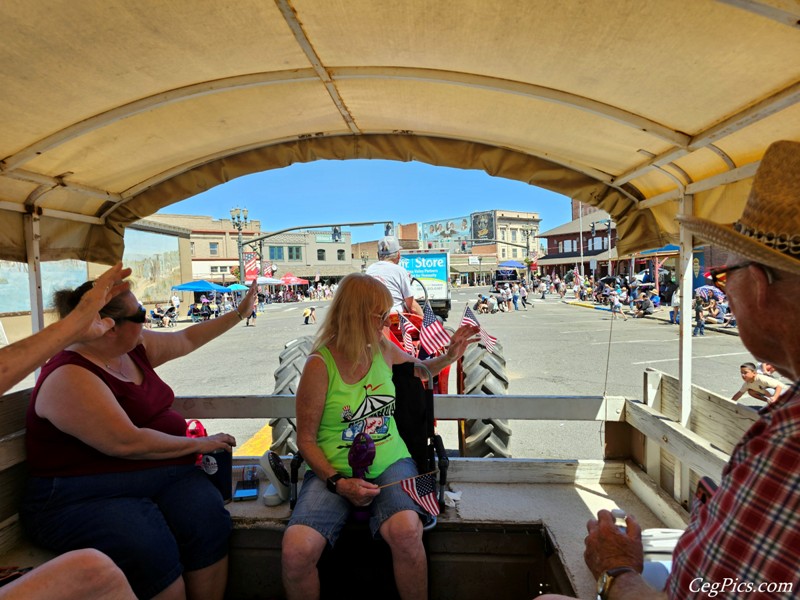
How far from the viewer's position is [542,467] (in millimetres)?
2795

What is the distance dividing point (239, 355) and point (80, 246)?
10467 mm

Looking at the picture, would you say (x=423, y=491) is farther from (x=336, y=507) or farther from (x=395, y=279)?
(x=395, y=279)

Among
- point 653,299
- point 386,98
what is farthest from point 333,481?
point 653,299

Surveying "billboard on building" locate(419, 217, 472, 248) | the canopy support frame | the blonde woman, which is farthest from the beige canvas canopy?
"billboard on building" locate(419, 217, 472, 248)

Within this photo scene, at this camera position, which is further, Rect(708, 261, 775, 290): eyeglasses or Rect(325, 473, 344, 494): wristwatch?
Rect(325, 473, 344, 494): wristwatch

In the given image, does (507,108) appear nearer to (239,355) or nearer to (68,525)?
(68,525)

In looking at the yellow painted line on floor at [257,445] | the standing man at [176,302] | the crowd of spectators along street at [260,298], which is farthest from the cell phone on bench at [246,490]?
the standing man at [176,302]

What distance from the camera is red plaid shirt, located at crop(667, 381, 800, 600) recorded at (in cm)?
84

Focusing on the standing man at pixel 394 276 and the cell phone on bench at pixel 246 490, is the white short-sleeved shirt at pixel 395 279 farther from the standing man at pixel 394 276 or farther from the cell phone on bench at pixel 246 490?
the cell phone on bench at pixel 246 490

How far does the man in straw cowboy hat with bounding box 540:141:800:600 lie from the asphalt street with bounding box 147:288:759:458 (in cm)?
217

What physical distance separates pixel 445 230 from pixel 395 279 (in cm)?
10846

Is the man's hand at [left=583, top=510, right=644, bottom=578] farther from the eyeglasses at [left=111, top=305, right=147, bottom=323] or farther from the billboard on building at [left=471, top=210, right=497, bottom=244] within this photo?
the billboard on building at [left=471, top=210, right=497, bottom=244]

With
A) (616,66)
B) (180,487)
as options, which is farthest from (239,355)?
(616,66)

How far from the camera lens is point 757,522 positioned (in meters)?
0.89
